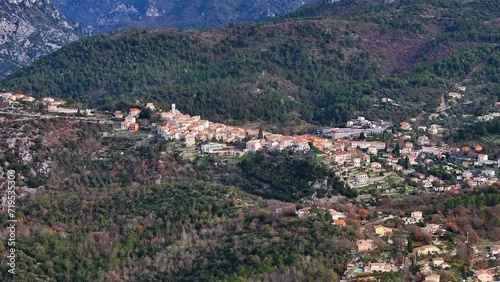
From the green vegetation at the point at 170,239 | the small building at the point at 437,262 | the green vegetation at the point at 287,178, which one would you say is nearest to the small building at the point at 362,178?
the green vegetation at the point at 287,178

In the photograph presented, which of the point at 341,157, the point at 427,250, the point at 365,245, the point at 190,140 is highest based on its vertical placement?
the point at 190,140

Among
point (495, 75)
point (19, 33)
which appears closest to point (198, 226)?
point (495, 75)

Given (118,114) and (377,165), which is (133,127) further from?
(377,165)

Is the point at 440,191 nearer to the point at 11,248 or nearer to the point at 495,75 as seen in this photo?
the point at 11,248

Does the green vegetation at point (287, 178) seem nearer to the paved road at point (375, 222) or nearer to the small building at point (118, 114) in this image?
the paved road at point (375, 222)

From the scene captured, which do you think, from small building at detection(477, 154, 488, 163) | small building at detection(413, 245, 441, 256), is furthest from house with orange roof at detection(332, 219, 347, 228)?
small building at detection(477, 154, 488, 163)

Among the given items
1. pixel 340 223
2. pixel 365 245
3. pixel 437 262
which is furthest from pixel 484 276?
pixel 340 223

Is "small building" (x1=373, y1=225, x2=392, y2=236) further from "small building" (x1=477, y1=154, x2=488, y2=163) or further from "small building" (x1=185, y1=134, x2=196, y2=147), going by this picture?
"small building" (x1=185, y1=134, x2=196, y2=147)
